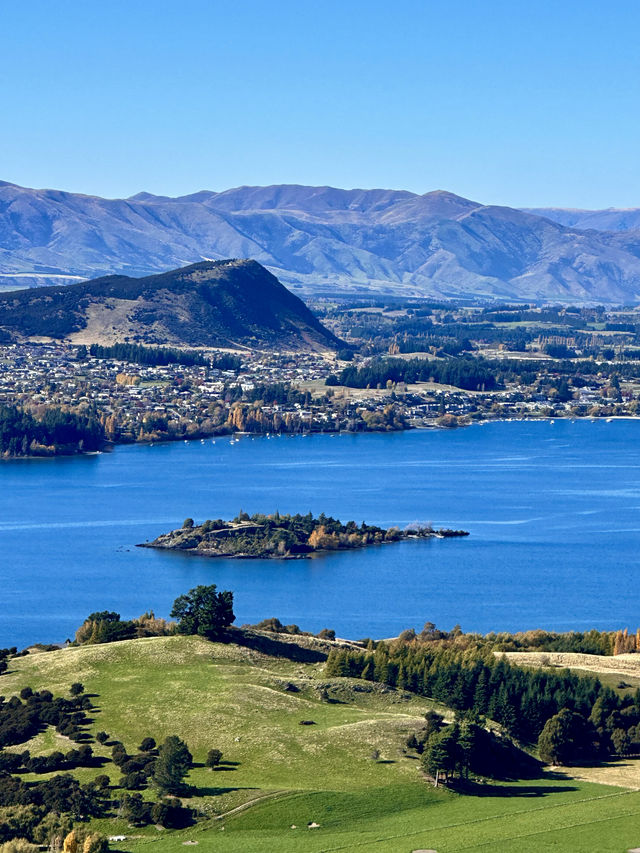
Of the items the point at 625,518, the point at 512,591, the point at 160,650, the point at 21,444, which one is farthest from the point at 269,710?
the point at 21,444

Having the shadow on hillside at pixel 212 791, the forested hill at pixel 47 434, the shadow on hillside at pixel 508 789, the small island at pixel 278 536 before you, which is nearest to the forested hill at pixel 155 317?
the forested hill at pixel 47 434

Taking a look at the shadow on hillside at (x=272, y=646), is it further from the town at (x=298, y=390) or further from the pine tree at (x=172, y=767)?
the town at (x=298, y=390)

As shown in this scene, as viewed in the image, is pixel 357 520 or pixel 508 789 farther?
pixel 357 520

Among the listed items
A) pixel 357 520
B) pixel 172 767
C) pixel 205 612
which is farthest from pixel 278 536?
pixel 172 767

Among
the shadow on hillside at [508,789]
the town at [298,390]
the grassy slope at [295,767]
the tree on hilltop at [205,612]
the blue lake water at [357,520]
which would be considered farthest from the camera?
the town at [298,390]

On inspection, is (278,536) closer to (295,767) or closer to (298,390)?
(295,767)

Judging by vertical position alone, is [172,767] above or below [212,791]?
above
